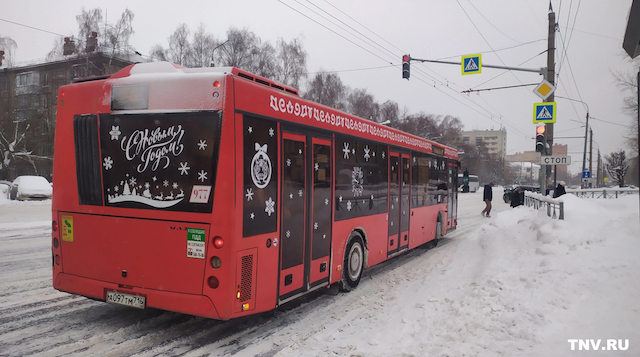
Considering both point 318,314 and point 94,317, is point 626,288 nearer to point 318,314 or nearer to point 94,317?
point 318,314

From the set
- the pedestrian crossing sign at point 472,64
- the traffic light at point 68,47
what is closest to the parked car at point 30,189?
the traffic light at point 68,47

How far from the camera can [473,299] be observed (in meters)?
5.60

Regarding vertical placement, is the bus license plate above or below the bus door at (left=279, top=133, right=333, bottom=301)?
below

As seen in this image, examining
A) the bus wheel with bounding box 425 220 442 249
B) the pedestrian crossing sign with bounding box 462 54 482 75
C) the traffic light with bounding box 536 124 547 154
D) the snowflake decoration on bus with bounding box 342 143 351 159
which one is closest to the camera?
the snowflake decoration on bus with bounding box 342 143 351 159

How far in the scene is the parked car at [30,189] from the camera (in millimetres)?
22344

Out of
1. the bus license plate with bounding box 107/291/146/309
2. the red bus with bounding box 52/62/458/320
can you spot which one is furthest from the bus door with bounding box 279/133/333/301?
the bus license plate with bounding box 107/291/146/309

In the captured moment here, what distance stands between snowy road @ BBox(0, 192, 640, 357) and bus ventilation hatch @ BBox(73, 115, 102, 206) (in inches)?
66.6

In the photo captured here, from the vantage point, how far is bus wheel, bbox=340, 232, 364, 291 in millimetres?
7104

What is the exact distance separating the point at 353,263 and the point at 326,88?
1498 inches

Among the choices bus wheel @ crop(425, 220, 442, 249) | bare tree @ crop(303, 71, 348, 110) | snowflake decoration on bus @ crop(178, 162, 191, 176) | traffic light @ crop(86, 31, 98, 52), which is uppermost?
traffic light @ crop(86, 31, 98, 52)

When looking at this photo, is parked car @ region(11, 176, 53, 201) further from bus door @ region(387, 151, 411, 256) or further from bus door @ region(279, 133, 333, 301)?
bus door @ region(279, 133, 333, 301)

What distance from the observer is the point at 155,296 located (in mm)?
4570

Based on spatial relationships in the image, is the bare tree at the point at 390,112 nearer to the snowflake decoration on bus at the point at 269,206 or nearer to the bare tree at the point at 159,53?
the bare tree at the point at 159,53

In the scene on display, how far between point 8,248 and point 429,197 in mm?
11228
